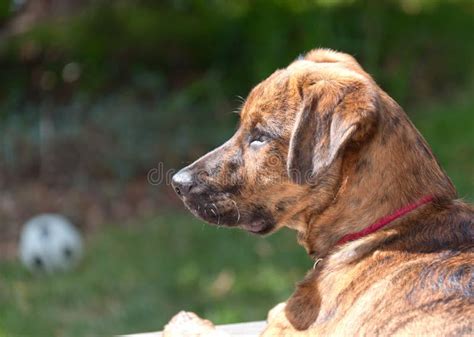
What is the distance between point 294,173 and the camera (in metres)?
3.85

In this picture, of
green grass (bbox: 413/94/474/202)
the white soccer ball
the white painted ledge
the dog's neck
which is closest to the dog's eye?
the dog's neck

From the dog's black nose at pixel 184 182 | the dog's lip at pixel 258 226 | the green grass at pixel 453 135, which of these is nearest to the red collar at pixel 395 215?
the dog's lip at pixel 258 226

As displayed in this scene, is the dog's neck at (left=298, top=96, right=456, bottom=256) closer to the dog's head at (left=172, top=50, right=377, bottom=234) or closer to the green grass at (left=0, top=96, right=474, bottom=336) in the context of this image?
the dog's head at (left=172, top=50, right=377, bottom=234)

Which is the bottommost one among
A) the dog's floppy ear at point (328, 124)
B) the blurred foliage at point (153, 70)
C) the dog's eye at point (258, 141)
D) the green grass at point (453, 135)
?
the green grass at point (453, 135)

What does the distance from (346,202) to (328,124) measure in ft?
1.22

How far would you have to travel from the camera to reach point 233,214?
13.5ft

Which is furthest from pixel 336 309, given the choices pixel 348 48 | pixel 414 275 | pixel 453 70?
pixel 453 70

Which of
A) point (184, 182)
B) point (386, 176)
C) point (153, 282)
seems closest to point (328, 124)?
point (386, 176)

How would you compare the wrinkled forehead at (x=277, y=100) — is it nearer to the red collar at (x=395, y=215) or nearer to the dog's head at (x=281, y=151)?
the dog's head at (x=281, y=151)

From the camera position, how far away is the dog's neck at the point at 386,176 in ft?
12.5

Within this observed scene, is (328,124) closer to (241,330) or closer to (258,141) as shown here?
(258,141)

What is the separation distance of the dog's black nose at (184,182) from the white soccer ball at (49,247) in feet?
13.4

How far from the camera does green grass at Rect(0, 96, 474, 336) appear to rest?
7.11 meters

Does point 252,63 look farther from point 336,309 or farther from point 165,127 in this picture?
point 336,309
